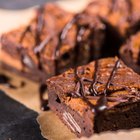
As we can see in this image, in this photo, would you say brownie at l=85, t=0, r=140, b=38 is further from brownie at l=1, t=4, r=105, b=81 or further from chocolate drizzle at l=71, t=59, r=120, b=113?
chocolate drizzle at l=71, t=59, r=120, b=113

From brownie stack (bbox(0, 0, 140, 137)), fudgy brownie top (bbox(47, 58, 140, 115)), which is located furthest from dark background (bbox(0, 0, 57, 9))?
fudgy brownie top (bbox(47, 58, 140, 115))

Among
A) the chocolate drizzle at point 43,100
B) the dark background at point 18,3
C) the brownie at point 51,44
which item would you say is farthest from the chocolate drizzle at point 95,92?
the dark background at point 18,3

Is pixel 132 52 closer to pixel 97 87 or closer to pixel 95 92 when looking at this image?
pixel 97 87

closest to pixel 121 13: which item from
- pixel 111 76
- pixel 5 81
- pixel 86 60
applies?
pixel 86 60

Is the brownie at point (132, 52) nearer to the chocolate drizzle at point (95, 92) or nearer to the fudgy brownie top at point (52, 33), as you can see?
the fudgy brownie top at point (52, 33)

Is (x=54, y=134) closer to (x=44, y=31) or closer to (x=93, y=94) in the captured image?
(x=93, y=94)
